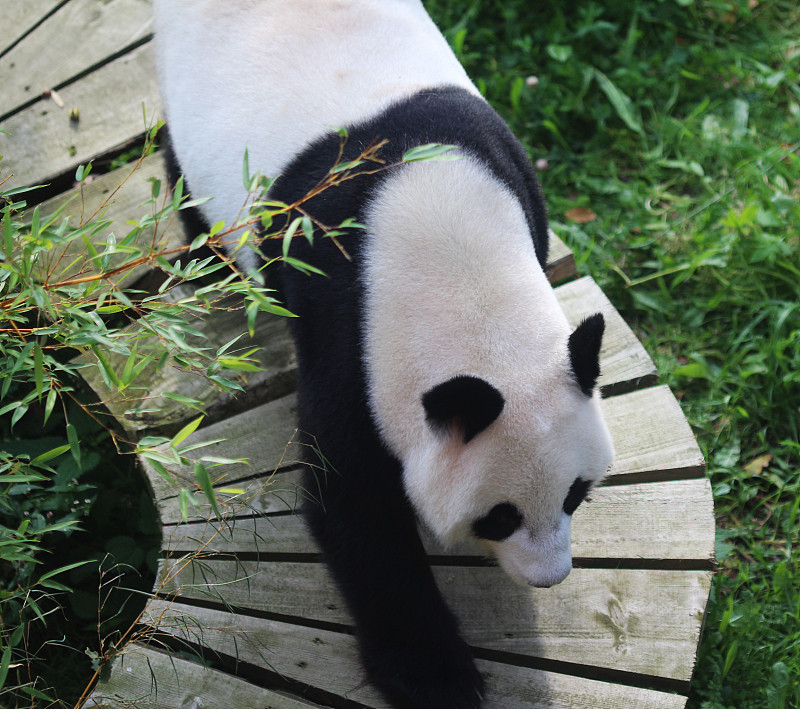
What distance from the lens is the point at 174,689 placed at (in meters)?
1.85

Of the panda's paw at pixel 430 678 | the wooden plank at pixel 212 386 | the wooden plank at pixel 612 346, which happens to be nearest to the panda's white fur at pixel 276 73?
the wooden plank at pixel 212 386

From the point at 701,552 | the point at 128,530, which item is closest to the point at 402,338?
the point at 701,552

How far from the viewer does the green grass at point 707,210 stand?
249 cm

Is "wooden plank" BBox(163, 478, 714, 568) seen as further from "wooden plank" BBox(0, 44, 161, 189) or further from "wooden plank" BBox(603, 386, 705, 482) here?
"wooden plank" BBox(0, 44, 161, 189)

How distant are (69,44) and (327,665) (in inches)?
114

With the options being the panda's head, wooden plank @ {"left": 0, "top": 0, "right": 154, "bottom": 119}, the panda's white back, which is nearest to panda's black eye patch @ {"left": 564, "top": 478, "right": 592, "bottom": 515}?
the panda's head

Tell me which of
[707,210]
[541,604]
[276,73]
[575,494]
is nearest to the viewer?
[575,494]

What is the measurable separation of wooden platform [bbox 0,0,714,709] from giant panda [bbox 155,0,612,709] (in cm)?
15

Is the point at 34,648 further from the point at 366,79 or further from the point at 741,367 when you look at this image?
the point at 741,367

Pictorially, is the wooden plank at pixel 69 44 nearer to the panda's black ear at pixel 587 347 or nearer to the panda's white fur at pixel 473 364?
→ the panda's white fur at pixel 473 364

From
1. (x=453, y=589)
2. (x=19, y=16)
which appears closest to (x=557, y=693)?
(x=453, y=589)

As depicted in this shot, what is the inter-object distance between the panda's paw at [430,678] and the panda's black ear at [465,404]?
2.00ft

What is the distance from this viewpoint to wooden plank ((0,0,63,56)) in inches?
134

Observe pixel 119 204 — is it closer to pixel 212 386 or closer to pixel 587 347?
pixel 212 386
